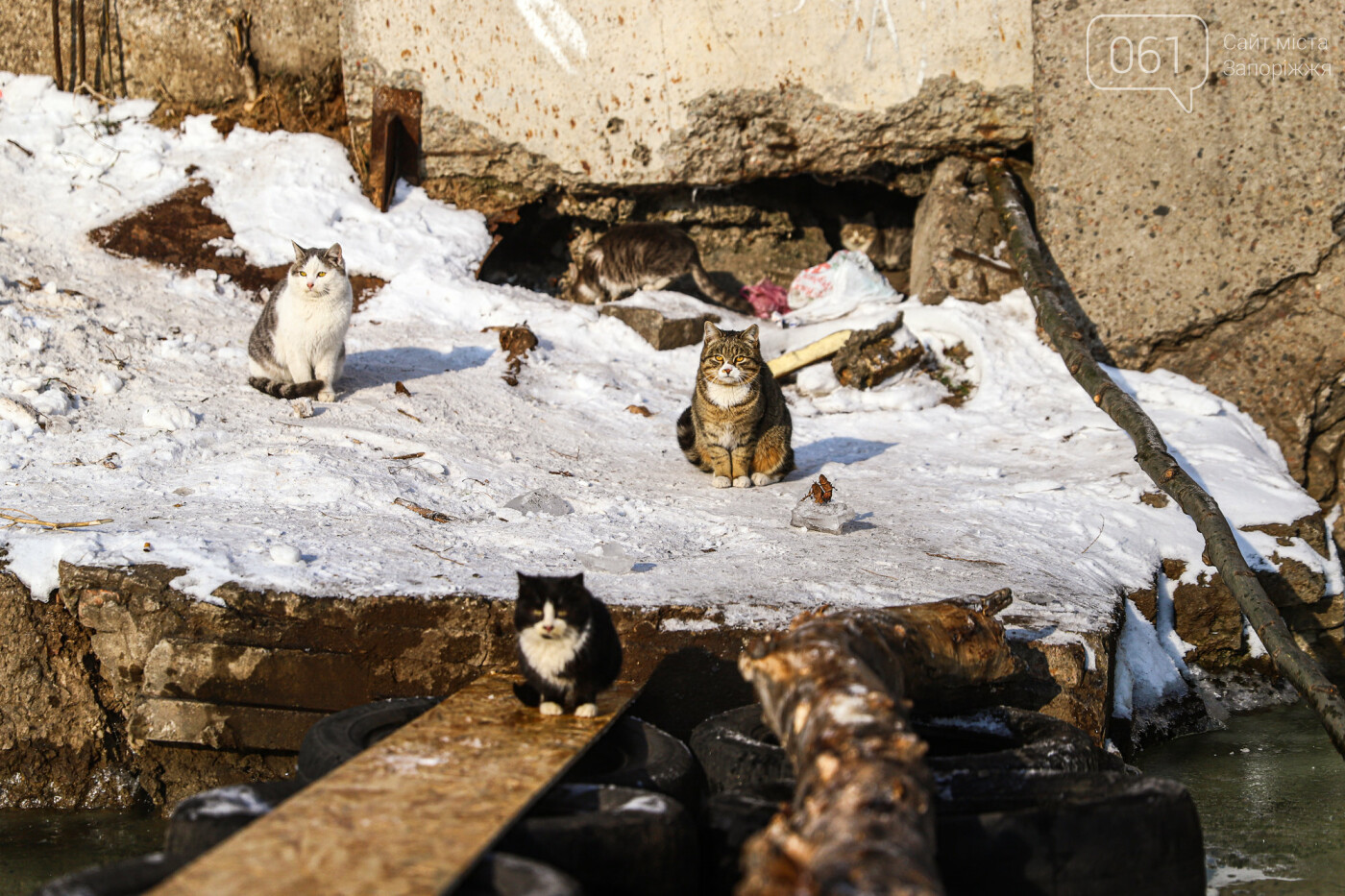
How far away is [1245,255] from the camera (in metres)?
6.04

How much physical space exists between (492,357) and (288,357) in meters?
1.28

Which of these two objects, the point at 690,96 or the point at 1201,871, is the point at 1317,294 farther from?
the point at 1201,871

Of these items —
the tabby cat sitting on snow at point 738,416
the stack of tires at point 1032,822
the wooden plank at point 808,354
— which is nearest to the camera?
the stack of tires at point 1032,822

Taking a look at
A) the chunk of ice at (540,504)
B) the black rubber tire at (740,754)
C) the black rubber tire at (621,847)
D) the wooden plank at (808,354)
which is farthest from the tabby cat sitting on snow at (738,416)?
the black rubber tire at (621,847)

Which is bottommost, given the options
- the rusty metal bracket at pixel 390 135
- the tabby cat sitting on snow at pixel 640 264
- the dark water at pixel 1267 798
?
the dark water at pixel 1267 798

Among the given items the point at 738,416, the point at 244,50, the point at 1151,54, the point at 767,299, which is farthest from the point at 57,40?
the point at 1151,54

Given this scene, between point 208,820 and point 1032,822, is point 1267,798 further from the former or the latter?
point 208,820

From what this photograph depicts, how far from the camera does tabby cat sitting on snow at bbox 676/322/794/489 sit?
4840 mm

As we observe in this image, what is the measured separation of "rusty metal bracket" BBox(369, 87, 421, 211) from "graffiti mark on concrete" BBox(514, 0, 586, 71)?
90cm

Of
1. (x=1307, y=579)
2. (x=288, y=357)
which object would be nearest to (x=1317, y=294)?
(x=1307, y=579)

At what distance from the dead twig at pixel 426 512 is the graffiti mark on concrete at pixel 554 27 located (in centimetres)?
404

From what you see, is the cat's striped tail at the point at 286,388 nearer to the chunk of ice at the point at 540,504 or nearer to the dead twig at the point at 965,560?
the chunk of ice at the point at 540,504

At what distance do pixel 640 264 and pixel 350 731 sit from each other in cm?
507

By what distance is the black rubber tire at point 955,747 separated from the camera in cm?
253
